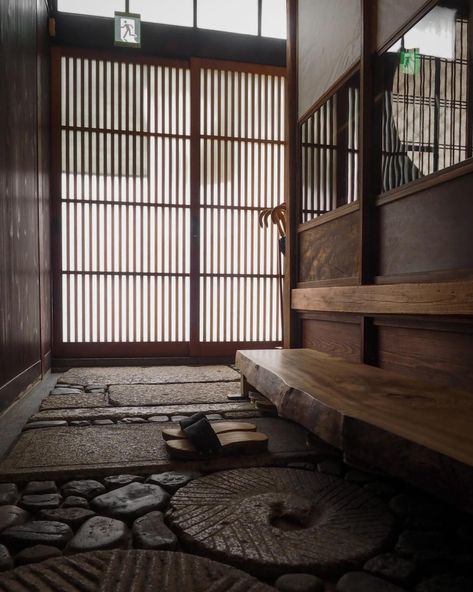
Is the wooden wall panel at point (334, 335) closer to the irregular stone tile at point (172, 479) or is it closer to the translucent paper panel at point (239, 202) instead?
the irregular stone tile at point (172, 479)

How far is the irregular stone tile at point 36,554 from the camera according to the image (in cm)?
144

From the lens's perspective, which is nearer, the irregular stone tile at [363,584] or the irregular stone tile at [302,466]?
the irregular stone tile at [363,584]

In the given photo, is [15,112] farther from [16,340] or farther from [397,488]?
[397,488]

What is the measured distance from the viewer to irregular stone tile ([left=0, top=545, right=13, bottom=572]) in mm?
1405

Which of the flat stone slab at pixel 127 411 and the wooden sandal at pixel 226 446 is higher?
Answer: the wooden sandal at pixel 226 446

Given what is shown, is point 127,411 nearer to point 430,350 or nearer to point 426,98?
point 430,350

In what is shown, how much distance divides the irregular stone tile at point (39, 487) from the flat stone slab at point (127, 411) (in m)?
1.00

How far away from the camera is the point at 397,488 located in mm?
1964

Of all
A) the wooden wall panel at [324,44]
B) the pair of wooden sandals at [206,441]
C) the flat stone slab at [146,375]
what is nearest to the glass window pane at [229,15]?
the wooden wall panel at [324,44]

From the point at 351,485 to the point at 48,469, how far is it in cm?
133

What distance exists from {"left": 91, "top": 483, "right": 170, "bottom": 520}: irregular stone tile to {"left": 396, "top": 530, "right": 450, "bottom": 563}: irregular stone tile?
873 millimetres

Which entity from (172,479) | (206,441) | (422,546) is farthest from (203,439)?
(422,546)

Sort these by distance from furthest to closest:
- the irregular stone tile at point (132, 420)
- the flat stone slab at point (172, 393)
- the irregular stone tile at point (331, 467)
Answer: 1. the flat stone slab at point (172, 393)
2. the irregular stone tile at point (132, 420)
3. the irregular stone tile at point (331, 467)

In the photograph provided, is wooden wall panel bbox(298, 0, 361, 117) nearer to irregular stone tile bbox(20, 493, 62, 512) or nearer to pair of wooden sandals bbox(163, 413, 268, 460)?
pair of wooden sandals bbox(163, 413, 268, 460)
